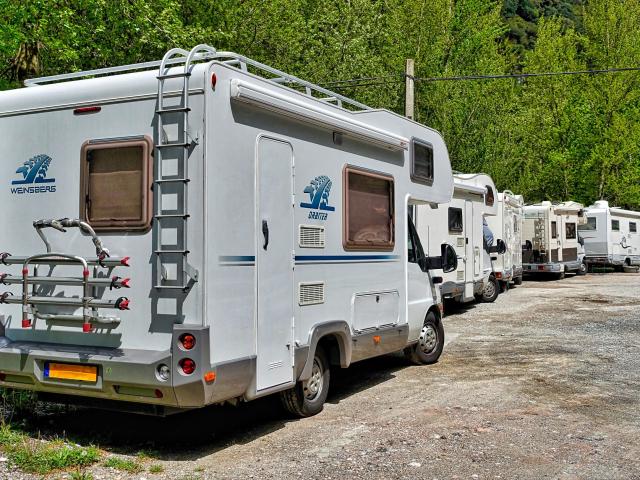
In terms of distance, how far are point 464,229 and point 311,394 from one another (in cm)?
908

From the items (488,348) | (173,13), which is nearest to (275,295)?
(488,348)

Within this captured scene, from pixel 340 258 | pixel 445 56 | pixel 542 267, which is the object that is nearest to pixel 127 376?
pixel 340 258

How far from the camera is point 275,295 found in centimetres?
604

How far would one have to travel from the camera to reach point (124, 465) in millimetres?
5297

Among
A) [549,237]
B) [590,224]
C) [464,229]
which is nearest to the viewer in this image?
[464,229]

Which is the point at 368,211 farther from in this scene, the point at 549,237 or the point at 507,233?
the point at 549,237

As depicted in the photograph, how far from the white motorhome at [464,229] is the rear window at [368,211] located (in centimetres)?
486

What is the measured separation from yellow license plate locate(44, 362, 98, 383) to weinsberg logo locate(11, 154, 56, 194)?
1.43 meters

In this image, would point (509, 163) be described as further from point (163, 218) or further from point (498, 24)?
point (163, 218)

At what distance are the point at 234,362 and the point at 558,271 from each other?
72.7 feet

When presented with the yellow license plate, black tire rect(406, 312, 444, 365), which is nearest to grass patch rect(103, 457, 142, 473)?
the yellow license plate

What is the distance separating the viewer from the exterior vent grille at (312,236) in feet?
21.5

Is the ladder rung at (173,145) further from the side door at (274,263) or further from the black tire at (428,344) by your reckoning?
the black tire at (428,344)

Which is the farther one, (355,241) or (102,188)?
(355,241)
